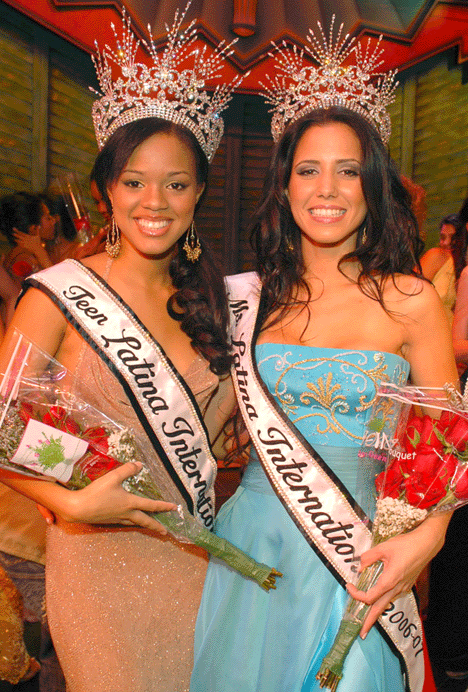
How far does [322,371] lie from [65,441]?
2.02 feet

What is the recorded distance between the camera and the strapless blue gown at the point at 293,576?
1.42m

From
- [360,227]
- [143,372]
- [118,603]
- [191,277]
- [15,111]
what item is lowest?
[118,603]

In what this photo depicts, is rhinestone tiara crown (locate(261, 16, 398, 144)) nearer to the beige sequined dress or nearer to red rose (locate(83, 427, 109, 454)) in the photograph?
the beige sequined dress

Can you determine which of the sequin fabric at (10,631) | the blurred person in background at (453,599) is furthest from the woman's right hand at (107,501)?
the blurred person in background at (453,599)

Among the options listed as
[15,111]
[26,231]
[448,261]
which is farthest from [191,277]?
[15,111]

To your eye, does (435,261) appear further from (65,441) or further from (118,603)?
(65,441)

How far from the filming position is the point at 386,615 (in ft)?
4.86

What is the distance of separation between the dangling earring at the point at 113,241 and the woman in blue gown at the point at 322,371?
371 millimetres

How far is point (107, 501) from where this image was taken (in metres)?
1.39

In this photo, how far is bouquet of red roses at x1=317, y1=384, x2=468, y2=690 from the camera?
1.25 meters

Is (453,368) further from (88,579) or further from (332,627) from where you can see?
(88,579)

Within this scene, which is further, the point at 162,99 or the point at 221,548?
the point at 162,99

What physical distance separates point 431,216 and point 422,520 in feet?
13.0

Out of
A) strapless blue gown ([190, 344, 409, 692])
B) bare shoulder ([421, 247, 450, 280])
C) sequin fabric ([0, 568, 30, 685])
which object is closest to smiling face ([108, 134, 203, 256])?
strapless blue gown ([190, 344, 409, 692])
